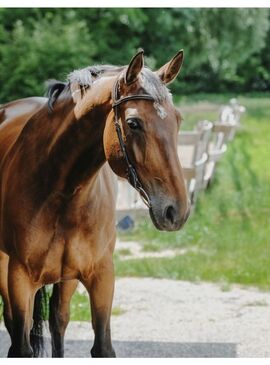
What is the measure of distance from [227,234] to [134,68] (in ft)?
18.8

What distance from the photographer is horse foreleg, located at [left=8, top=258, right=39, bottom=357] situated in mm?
3717

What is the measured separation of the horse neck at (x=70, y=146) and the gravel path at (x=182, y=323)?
194 centimetres

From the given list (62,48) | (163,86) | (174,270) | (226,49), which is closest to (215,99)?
(226,49)

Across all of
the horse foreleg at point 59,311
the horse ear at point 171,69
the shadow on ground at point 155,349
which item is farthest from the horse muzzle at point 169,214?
the shadow on ground at point 155,349

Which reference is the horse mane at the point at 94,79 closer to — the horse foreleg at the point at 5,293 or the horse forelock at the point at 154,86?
the horse forelock at the point at 154,86

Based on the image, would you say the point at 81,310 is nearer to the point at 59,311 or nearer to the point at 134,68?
the point at 59,311

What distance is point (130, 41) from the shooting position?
1955 cm

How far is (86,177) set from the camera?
3602mm

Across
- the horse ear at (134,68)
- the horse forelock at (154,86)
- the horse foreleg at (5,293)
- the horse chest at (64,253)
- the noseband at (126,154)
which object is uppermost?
the horse ear at (134,68)

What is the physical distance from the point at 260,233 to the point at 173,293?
2.28 metres

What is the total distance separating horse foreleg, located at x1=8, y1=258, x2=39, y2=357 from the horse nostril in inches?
34.7

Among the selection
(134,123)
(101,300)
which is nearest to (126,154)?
(134,123)

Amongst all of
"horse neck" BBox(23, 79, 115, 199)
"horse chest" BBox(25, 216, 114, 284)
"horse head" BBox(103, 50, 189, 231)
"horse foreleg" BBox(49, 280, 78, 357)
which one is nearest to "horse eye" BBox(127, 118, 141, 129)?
"horse head" BBox(103, 50, 189, 231)

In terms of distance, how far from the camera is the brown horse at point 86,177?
3150mm
